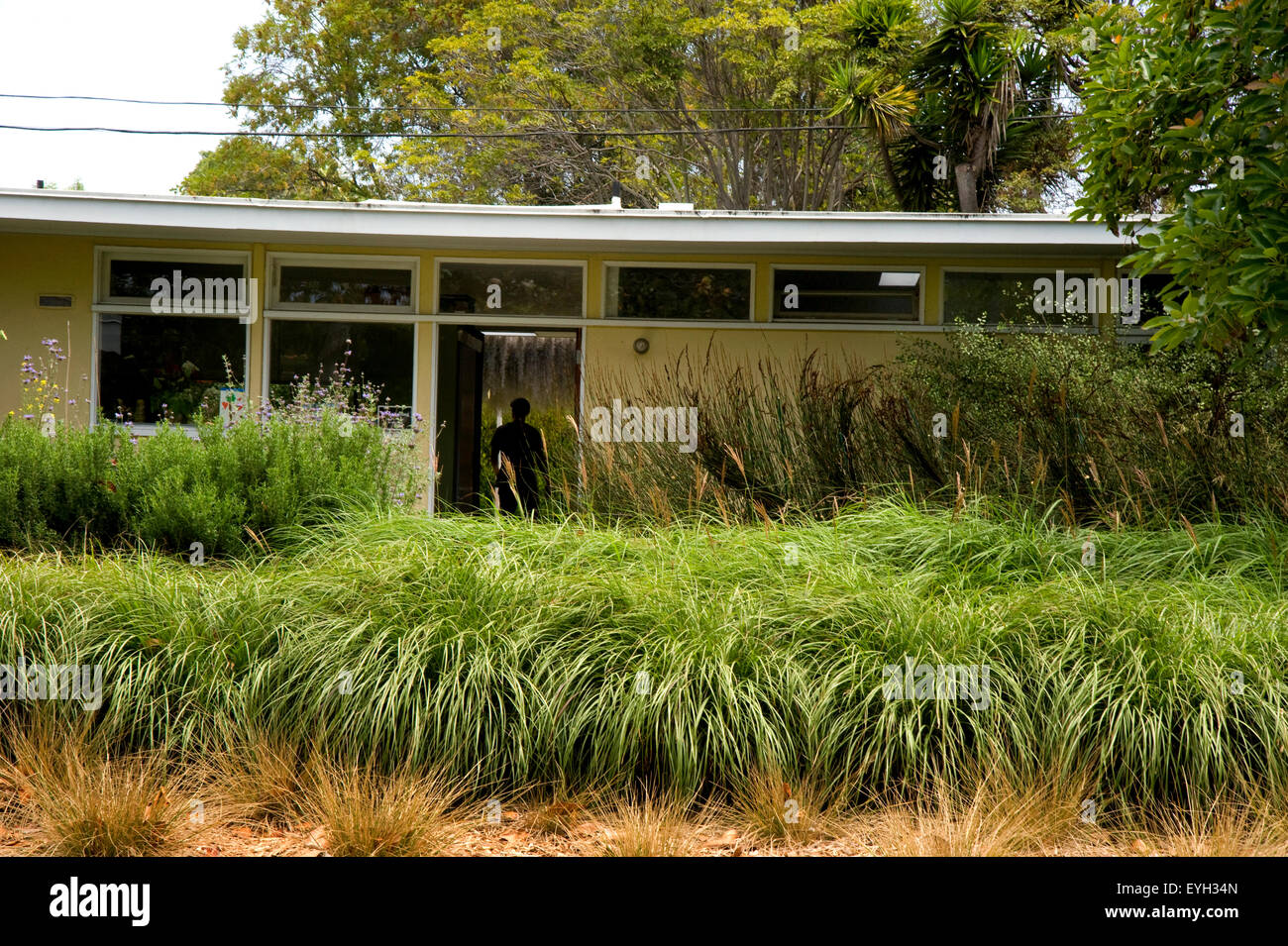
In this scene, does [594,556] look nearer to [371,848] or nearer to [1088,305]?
[371,848]

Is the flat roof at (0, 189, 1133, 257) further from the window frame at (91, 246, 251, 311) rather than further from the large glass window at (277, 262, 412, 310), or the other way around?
the large glass window at (277, 262, 412, 310)

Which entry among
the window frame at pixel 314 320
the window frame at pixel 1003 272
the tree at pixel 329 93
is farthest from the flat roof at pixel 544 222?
the tree at pixel 329 93

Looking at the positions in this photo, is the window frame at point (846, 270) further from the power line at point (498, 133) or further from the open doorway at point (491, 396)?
the power line at point (498, 133)

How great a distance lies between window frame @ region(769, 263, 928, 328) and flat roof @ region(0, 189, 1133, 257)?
2.13 ft

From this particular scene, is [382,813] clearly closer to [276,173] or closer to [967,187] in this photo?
[967,187]

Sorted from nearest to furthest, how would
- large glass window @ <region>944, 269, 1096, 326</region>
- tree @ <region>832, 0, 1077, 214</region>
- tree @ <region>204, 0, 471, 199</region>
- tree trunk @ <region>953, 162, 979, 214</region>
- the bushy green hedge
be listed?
the bushy green hedge
large glass window @ <region>944, 269, 1096, 326</region>
tree @ <region>832, 0, 1077, 214</region>
tree trunk @ <region>953, 162, 979, 214</region>
tree @ <region>204, 0, 471, 199</region>

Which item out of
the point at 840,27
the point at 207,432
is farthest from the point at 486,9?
the point at 207,432

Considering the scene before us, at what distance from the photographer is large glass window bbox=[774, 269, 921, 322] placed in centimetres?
959

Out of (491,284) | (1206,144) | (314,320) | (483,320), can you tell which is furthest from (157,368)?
(1206,144)

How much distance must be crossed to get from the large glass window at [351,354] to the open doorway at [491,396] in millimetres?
341

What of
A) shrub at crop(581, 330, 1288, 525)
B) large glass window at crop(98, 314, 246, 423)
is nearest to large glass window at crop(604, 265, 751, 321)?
shrub at crop(581, 330, 1288, 525)

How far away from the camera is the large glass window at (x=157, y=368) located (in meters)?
9.52

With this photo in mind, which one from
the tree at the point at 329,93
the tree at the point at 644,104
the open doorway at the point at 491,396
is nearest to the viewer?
the open doorway at the point at 491,396

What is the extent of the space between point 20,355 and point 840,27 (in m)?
12.3
